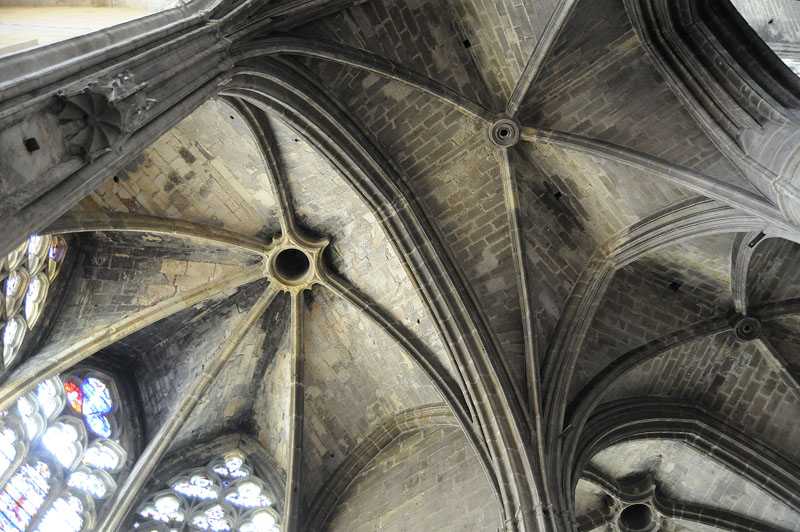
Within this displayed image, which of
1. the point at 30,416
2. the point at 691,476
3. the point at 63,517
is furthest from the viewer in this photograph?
the point at 691,476

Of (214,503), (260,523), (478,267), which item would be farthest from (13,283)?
(478,267)

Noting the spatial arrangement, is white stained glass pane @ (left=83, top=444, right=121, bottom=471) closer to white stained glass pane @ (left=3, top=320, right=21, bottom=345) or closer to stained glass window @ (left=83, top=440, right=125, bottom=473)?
stained glass window @ (left=83, top=440, right=125, bottom=473)

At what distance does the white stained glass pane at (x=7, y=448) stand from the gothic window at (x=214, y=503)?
224cm

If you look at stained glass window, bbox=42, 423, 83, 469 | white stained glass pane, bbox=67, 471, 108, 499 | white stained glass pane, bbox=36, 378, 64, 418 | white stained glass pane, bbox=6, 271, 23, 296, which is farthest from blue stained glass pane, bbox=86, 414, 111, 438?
white stained glass pane, bbox=6, 271, 23, 296

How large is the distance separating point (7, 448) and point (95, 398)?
2219 millimetres

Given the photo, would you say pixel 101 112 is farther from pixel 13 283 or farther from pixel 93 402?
pixel 93 402

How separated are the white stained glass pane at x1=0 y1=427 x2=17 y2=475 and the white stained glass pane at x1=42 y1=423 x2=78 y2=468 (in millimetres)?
625

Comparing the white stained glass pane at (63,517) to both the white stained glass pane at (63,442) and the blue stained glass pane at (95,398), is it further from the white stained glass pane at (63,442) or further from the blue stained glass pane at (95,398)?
the blue stained glass pane at (95,398)

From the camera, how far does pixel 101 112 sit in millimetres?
5711

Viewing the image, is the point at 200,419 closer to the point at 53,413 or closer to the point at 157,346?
the point at 157,346

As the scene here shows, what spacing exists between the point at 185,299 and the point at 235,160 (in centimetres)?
235

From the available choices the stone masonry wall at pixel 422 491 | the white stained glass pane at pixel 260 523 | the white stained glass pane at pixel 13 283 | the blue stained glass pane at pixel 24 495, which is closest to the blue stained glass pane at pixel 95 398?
the blue stained glass pane at pixel 24 495

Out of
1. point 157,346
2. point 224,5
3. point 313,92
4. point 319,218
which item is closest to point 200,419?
point 157,346

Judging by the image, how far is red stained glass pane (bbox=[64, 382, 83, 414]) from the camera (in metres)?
12.3
